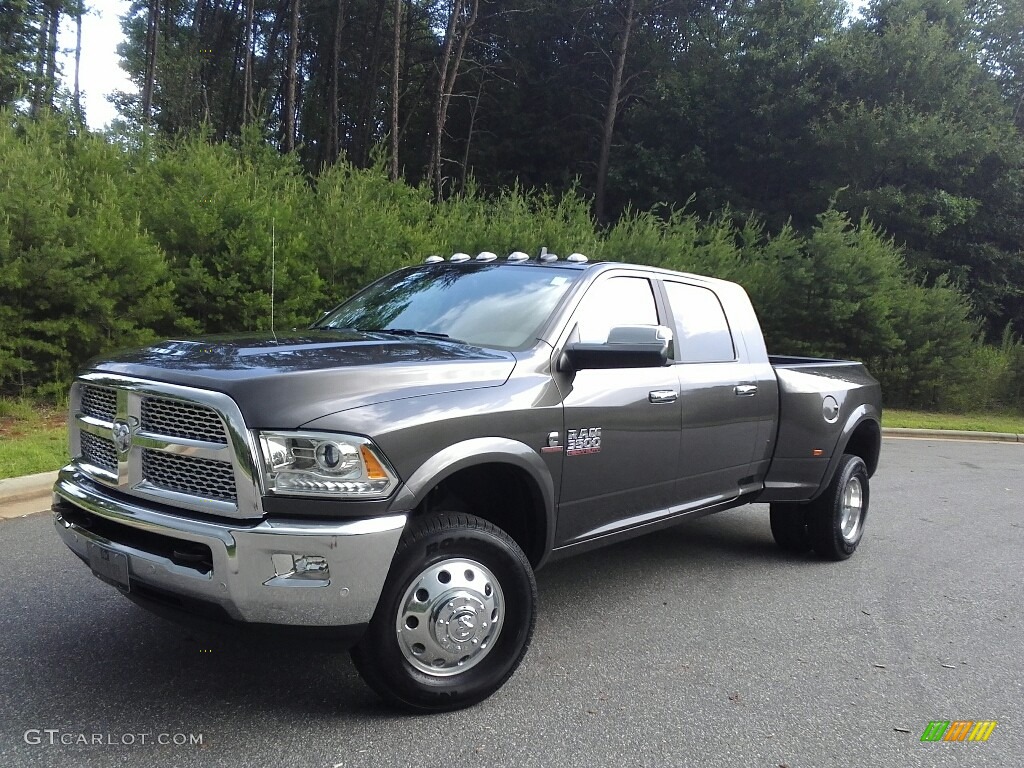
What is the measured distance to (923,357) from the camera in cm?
2005

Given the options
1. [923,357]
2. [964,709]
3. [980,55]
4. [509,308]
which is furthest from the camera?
[980,55]

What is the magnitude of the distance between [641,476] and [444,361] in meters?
1.39

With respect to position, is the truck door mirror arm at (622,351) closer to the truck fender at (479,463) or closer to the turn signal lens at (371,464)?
the truck fender at (479,463)

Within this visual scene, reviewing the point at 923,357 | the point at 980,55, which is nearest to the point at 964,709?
the point at 923,357

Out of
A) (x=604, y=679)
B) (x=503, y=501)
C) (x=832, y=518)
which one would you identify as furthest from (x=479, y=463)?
(x=832, y=518)

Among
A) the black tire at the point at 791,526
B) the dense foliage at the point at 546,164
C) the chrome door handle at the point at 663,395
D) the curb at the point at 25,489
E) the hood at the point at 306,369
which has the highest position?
Result: the dense foliage at the point at 546,164

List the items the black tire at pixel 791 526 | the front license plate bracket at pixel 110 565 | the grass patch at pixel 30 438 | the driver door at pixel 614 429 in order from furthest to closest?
the grass patch at pixel 30 438 → the black tire at pixel 791 526 → the driver door at pixel 614 429 → the front license plate bracket at pixel 110 565

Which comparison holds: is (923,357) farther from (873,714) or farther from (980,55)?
(980,55)

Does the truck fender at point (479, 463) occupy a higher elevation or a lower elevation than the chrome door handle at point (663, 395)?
lower

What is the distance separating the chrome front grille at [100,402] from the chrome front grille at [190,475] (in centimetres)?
32

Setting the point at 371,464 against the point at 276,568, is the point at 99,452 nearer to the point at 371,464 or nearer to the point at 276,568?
the point at 276,568

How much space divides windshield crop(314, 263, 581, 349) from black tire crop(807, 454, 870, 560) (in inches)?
108
